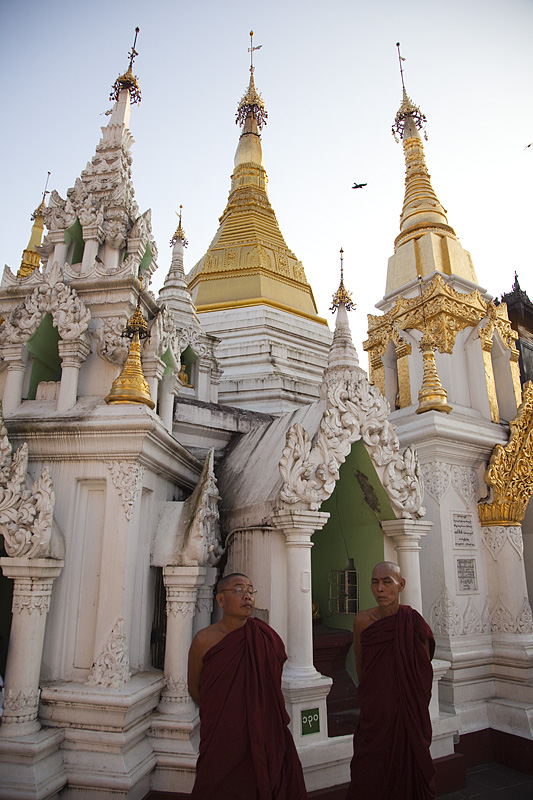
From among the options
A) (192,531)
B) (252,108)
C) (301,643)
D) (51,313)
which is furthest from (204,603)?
(252,108)

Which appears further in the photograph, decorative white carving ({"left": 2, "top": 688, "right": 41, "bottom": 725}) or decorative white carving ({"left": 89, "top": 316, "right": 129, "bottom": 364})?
decorative white carving ({"left": 89, "top": 316, "right": 129, "bottom": 364})

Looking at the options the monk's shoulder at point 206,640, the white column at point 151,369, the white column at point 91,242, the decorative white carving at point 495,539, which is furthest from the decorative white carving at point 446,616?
the white column at point 91,242

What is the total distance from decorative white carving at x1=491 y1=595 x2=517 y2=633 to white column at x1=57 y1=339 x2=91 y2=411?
708 cm

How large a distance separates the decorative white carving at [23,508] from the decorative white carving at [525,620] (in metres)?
7.06

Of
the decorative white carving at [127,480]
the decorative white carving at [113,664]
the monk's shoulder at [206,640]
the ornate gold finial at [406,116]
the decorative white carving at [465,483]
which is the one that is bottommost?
the decorative white carving at [113,664]

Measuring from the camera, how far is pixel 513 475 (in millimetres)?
9234

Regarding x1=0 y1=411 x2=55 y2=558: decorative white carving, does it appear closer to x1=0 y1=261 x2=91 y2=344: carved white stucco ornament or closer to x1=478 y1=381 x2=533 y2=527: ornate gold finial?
x1=0 y1=261 x2=91 y2=344: carved white stucco ornament

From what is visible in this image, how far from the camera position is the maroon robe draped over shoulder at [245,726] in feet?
12.3

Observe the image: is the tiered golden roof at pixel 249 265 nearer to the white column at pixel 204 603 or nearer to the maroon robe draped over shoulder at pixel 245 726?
the white column at pixel 204 603

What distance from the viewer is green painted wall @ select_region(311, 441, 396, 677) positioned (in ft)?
23.2

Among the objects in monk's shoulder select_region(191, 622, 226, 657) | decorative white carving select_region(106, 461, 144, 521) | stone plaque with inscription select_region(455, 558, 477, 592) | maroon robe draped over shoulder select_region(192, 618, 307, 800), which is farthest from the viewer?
stone plaque with inscription select_region(455, 558, 477, 592)

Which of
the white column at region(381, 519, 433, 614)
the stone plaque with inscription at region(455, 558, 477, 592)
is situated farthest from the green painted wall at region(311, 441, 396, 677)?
the stone plaque with inscription at region(455, 558, 477, 592)

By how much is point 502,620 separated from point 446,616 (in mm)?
1118

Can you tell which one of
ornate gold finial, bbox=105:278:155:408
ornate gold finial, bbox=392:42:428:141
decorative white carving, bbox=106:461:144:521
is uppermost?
ornate gold finial, bbox=392:42:428:141
